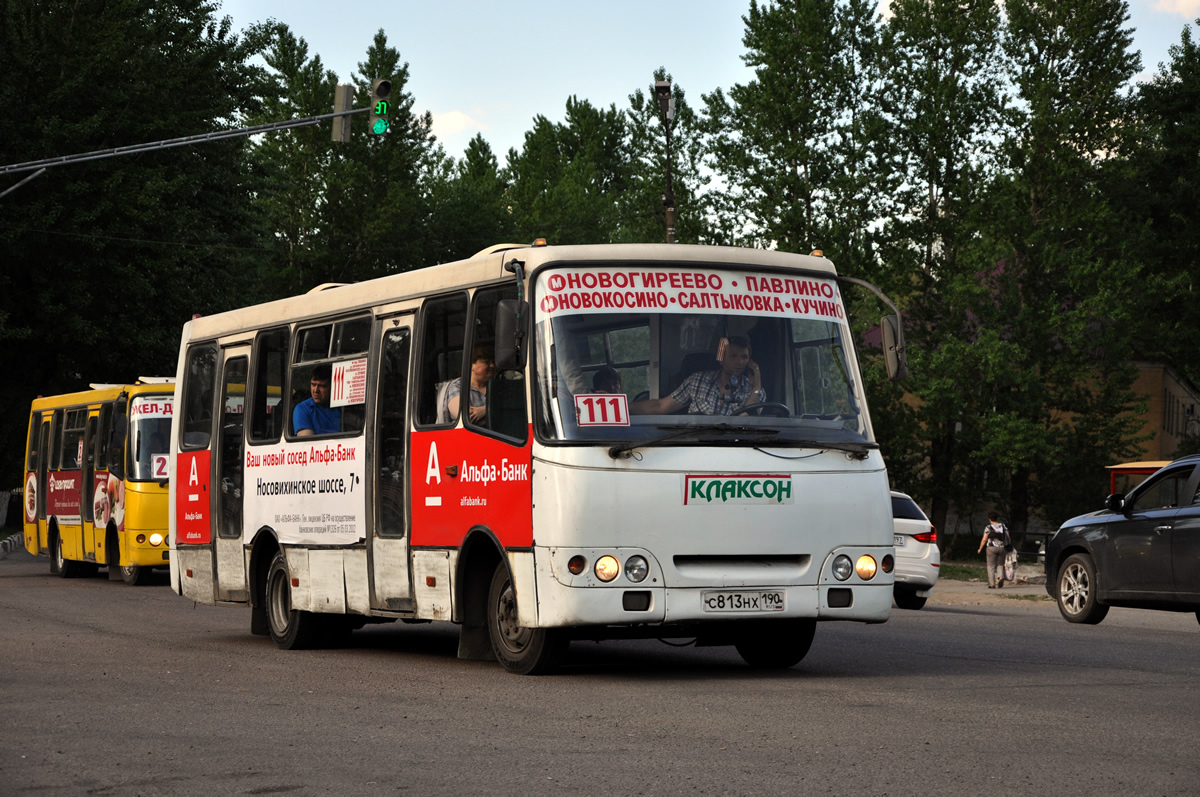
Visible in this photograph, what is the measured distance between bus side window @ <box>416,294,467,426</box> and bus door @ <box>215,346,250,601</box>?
138 inches

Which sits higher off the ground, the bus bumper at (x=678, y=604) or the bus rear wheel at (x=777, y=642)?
the bus bumper at (x=678, y=604)

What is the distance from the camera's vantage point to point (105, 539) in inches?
1111

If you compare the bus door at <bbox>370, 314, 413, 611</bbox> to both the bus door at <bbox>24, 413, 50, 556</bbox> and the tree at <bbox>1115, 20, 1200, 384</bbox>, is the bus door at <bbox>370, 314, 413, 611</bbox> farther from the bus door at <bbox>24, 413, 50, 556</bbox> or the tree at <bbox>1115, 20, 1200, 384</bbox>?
the tree at <bbox>1115, 20, 1200, 384</bbox>

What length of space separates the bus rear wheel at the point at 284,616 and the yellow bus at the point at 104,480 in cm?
1192

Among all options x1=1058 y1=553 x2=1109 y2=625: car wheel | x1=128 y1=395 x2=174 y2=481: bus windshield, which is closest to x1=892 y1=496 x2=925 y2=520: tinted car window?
x1=1058 y1=553 x2=1109 y2=625: car wheel

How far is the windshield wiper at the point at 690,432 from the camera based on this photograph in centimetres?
1112

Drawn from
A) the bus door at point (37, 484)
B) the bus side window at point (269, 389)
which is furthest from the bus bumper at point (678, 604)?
the bus door at point (37, 484)

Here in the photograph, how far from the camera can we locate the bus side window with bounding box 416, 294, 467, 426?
1259 cm

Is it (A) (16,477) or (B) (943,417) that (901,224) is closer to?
(B) (943,417)

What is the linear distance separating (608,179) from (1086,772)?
102054mm

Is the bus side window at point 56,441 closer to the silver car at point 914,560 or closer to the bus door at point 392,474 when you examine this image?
the silver car at point 914,560

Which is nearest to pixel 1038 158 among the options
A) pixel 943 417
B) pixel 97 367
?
pixel 943 417

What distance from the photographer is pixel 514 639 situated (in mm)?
11922

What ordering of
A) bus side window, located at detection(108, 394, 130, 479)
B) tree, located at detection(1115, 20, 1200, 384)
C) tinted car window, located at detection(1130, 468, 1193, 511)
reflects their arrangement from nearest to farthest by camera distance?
tinted car window, located at detection(1130, 468, 1193, 511)
bus side window, located at detection(108, 394, 130, 479)
tree, located at detection(1115, 20, 1200, 384)
